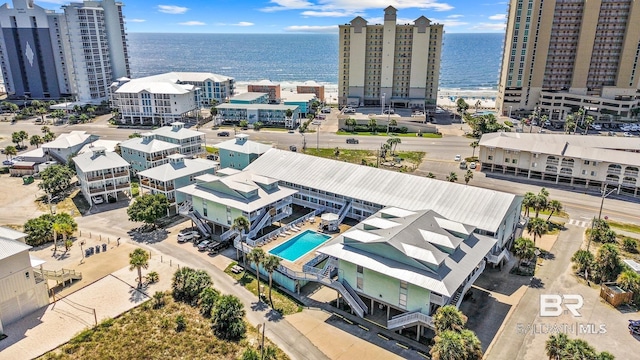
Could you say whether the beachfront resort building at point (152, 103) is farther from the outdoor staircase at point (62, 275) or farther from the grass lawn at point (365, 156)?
the outdoor staircase at point (62, 275)

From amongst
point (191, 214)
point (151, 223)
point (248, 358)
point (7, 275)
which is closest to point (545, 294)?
point (248, 358)

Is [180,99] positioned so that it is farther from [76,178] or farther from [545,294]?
[545,294]

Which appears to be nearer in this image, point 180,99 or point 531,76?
point 180,99

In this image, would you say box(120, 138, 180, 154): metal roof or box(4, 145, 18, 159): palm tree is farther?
box(4, 145, 18, 159): palm tree

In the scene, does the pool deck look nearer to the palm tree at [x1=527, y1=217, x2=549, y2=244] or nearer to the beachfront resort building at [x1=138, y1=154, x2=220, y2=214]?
the beachfront resort building at [x1=138, y1=154, x2=220, y2=214]

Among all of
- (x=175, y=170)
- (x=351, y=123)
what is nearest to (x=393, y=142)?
(x=351, y=123)

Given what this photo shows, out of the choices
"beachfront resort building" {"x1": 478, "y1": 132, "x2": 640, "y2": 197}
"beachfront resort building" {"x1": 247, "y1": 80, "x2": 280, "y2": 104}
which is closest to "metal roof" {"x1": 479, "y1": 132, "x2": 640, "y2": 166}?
"beachfront resort building" {"x1": 478, "y1": 132, "x2": 640, "y2": 197}

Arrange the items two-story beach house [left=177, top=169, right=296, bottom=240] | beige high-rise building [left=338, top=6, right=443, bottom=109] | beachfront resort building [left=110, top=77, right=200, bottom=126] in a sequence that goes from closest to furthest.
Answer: two-story beach house [left=177, top=169, right=296, bottom=240] → beachfront resort building [left=110, top=77, right=200, bottom=126] → beige high-rise building [left=338, top=6, right=443, bottom=109]
